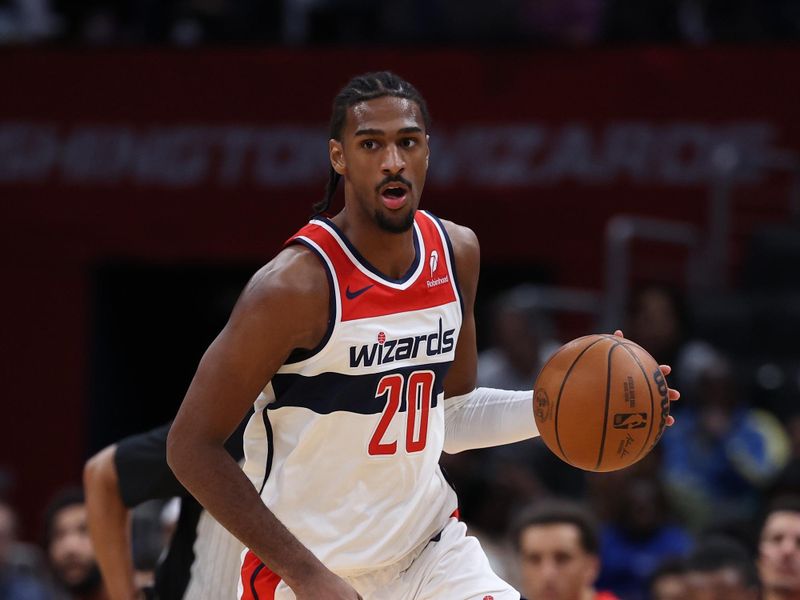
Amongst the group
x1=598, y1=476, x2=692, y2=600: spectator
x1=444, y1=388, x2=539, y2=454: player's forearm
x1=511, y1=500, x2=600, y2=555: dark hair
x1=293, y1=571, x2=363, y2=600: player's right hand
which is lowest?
x1=598, y1=476, x2=692, y2=600: spectator

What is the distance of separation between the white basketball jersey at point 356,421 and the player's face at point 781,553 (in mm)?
2607

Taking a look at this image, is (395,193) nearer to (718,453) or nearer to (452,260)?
(452,260)

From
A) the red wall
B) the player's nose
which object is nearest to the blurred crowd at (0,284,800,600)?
the red wall

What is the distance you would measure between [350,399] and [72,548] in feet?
11.3

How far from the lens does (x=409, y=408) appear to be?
441 cm

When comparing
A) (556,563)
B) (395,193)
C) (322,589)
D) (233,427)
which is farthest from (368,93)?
(556,563)

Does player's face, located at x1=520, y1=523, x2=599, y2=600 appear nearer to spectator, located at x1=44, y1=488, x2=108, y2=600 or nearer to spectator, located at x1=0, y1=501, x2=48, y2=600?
spectator, located at x1=44, y1=488, x2=108, y2=600

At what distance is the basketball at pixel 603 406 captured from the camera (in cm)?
442

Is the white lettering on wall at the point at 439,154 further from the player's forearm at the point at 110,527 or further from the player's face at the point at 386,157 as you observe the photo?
the player's face at the point at 386,157

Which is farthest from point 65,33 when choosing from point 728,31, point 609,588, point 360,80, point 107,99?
point 360,80

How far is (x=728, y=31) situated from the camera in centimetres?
1154

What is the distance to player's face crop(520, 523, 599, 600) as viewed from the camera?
652 centimetres

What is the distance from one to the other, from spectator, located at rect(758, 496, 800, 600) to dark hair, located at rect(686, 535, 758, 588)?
6cm

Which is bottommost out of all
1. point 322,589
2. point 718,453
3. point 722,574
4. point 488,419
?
point 718,453
